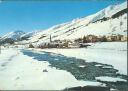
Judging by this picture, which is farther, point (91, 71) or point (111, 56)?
point (111, 56)

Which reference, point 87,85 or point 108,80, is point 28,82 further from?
point 108,80

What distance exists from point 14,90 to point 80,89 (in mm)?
4300

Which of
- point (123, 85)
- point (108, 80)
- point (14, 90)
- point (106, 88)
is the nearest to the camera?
point (14, 90)

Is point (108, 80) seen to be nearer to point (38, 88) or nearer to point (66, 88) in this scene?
point (66, 88)

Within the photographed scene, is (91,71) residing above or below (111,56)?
below

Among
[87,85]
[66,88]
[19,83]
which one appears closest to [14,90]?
[19,83]

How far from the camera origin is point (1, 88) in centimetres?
1628

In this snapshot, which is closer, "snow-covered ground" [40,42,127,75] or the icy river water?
the icy river water

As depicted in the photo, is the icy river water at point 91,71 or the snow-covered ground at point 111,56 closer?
the icy river water at point 91,71

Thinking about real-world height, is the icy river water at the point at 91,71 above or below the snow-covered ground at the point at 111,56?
below

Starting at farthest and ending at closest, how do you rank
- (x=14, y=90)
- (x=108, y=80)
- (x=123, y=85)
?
(x=108, y=80) < (x=123, y=85) < (x=14, y=90)

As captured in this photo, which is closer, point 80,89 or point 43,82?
point 80,89

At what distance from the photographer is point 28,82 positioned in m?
18.3

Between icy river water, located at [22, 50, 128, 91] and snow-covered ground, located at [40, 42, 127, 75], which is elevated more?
snow-covered ground, located at [40, 42, 127, 75]
